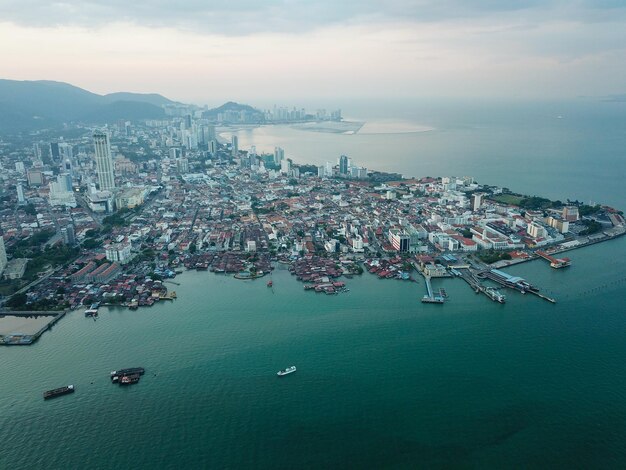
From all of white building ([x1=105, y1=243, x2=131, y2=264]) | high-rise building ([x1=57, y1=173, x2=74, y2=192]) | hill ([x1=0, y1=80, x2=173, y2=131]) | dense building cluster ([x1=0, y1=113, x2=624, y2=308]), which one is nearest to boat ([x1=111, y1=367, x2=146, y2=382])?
dense building cluster ([x1=0, y1=113, x2=624, y2=308])

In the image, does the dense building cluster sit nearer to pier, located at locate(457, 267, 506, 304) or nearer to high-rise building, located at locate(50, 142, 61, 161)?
pier, located at locate(457, 267, 506, 304)

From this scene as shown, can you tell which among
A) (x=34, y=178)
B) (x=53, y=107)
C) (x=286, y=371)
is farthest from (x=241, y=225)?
(x=53, y=107)

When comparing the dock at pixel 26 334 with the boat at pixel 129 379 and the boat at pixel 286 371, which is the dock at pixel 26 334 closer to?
the boat at pixel 129 379

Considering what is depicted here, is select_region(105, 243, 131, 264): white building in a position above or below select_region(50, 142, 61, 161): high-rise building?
below

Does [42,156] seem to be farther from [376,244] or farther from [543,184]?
[543,184]

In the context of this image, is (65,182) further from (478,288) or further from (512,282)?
(512,282)

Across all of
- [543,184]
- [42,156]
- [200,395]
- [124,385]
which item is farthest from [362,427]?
[42,156]
